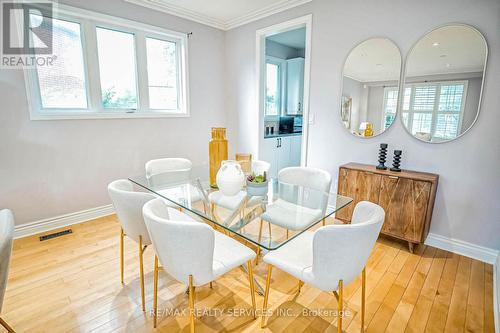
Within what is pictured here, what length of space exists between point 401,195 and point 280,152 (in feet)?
8.14

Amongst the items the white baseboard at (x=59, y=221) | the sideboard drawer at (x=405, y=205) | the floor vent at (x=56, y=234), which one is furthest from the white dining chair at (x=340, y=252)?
the white baseboard at (x=59, y=221)

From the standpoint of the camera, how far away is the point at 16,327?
157cm

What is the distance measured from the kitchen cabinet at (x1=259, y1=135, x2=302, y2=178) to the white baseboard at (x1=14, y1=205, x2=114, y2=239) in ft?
7.75

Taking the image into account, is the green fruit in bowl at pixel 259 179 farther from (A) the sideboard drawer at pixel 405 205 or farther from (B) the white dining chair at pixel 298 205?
(A) the sideboard drawer at pixel 405 205

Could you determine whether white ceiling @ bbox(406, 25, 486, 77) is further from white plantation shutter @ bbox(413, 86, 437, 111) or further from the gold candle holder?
the gold candle holder

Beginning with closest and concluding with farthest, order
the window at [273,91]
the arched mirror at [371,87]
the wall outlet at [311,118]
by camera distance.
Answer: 1. the arched mirror at [371,87]
2. the wall outlet at [311,118]
3. the window at [273,91]

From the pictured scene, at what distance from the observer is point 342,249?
1178 mm

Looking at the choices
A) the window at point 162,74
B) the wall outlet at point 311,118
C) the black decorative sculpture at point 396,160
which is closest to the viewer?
the black decorative sculpture at point 396,160

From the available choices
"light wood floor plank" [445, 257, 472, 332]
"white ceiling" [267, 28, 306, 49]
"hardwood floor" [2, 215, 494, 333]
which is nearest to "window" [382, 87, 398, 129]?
"hardwood floor" [2, 215, 494, 333]

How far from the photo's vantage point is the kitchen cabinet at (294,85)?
5094 millimetres

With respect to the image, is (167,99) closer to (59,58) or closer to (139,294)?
(59,58)

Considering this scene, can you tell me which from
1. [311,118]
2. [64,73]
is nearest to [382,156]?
[311,118]

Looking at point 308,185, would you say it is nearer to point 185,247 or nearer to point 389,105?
point 389,105

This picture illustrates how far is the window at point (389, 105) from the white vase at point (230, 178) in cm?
176
